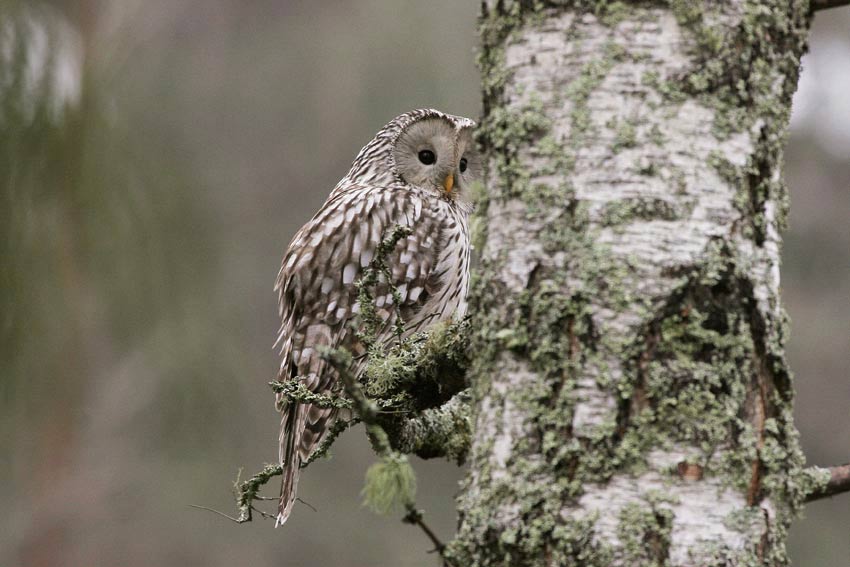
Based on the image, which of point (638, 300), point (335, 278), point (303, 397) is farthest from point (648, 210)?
point (335, 278)

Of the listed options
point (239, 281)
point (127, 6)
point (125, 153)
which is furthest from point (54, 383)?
point (239, 281)

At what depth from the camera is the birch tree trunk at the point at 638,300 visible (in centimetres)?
136

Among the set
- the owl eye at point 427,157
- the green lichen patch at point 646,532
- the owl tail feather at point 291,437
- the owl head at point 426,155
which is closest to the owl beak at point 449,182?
the owl head at point 426,155

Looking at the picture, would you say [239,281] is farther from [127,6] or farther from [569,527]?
[569,527]

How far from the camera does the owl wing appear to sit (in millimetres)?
3207

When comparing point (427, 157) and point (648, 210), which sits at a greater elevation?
point (427, 157)

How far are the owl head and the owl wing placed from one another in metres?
0.28

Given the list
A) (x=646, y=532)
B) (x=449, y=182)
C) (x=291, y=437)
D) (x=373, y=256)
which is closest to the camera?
(x=646, y=532)

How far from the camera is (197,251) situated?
6.13 m

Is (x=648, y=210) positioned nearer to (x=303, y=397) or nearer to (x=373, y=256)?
(x=303, y=397)

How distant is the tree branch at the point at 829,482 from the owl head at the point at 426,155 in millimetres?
2220

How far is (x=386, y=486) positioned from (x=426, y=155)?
2.48 metres

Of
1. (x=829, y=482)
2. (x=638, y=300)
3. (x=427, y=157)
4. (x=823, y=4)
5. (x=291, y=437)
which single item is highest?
(x=427, y=157)

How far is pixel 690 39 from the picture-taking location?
4.66ft
